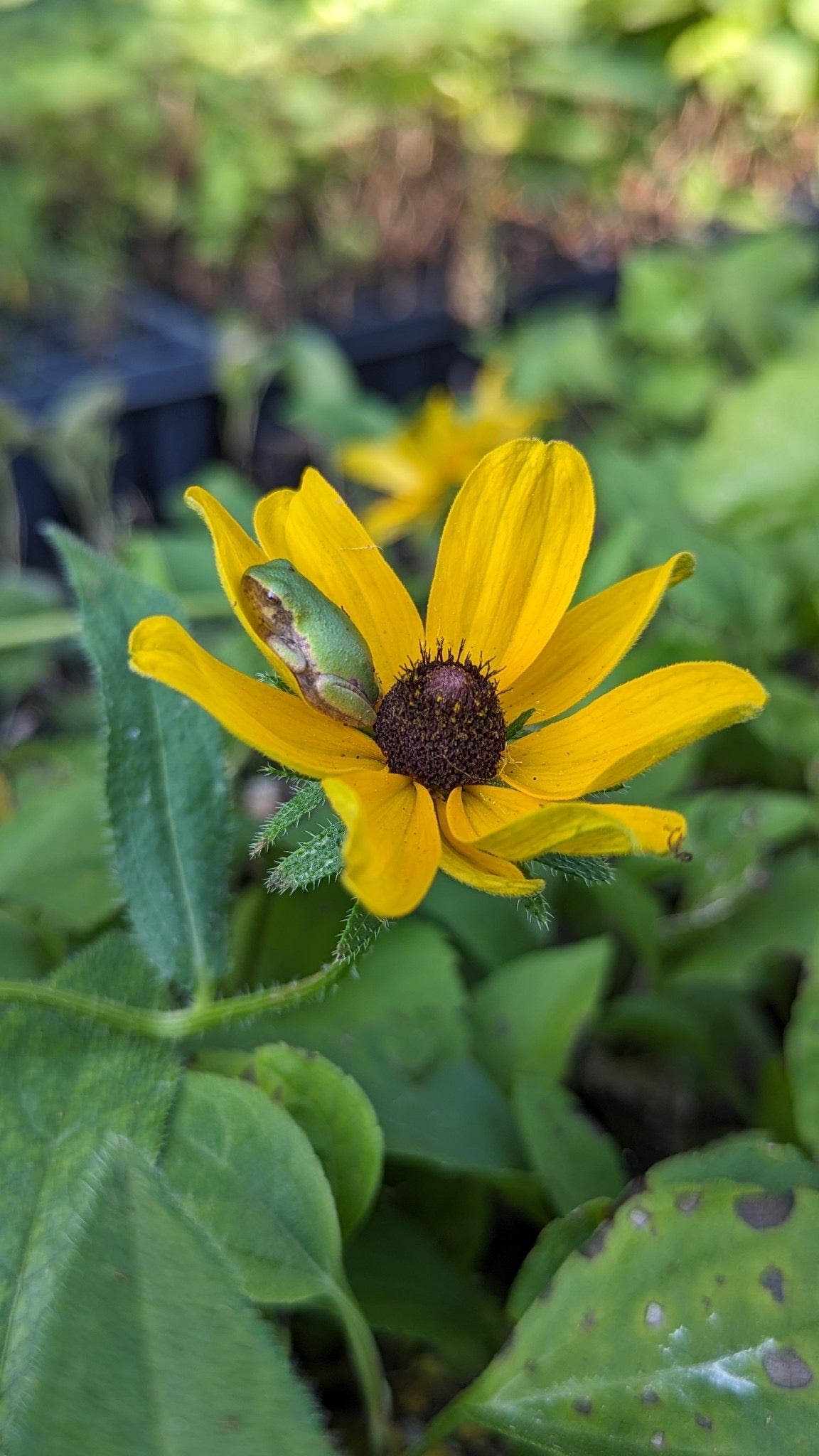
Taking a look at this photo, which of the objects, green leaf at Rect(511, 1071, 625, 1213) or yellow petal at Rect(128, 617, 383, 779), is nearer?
yellow petal at Rect(128, 617, 383, 779)

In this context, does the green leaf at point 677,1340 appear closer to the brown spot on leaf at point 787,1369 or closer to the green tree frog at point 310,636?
the brown spot on leaf at point 787,1369

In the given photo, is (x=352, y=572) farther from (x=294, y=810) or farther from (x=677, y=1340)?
(x=677, y=1340)

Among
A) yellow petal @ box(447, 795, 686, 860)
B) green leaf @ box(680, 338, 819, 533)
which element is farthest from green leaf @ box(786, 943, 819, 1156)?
green leaf @ box(680, 338, 819, 533)

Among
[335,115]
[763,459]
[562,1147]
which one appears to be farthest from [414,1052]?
[335,115]

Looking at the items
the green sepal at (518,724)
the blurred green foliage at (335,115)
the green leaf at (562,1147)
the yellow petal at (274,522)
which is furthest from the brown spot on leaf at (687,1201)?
the blurred green foliage at (335,115)

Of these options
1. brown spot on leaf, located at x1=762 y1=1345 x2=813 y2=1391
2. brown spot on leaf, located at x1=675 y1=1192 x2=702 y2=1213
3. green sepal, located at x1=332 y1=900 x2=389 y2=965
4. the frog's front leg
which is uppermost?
the frog's front leg

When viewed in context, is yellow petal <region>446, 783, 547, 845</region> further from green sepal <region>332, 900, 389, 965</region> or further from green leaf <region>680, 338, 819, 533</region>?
green leaf <region>680, 338, 819, 533</region>
